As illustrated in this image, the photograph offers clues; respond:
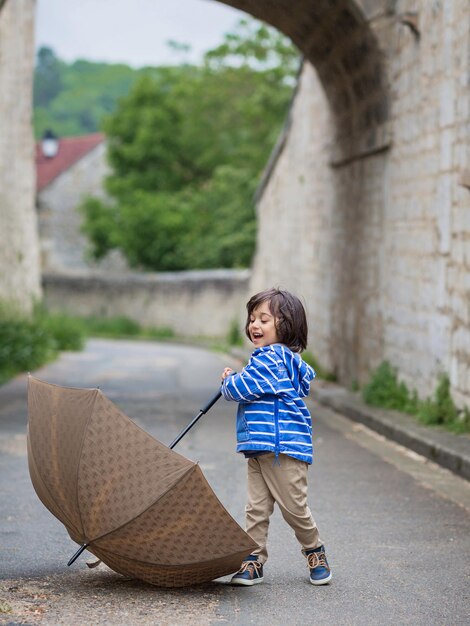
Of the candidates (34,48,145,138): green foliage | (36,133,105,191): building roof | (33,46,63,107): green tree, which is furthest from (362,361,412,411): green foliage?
(33,46,63,107): green tree

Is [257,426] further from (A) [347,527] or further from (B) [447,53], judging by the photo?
(B) [447,53]

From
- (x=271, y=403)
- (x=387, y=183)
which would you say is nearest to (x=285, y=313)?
(x=271, y=403)

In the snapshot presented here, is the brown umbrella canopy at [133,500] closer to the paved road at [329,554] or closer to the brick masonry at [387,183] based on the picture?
the paved road at [329,554]

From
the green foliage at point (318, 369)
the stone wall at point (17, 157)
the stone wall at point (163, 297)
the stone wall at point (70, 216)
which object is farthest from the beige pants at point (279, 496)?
the stone wall at point (70, 216)

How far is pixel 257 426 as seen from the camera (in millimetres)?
4324

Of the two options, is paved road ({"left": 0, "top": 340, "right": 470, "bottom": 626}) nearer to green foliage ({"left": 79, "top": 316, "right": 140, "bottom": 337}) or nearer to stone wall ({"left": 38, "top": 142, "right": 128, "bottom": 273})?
green foliage ({"left": 79, "top": 316, "right": 140, "bottom": 337})

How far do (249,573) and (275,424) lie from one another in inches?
24.8

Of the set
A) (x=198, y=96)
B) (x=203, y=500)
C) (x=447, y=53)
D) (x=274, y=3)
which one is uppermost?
(x=198, y=96)

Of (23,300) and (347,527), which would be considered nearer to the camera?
(347,527)

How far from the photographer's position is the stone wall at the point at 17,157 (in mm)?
16469

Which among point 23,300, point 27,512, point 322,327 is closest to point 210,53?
point 23,300

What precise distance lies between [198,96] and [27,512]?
1468 inches

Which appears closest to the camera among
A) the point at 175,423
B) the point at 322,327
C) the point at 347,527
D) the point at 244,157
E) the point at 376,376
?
the point at 347,527

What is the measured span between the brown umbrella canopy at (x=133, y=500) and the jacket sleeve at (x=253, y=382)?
0.39 m
